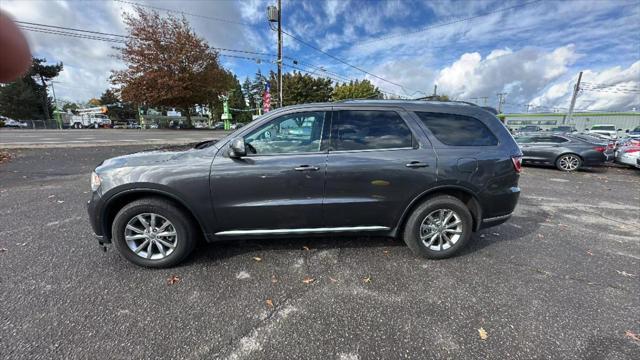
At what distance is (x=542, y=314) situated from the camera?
7.72 ft

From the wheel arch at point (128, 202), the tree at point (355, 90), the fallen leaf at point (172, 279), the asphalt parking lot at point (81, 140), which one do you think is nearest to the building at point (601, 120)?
the tree at point (355, 90)

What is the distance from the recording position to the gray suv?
2762 mm

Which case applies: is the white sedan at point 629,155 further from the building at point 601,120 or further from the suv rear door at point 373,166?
the building at point 601,120

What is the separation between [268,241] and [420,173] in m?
2.07

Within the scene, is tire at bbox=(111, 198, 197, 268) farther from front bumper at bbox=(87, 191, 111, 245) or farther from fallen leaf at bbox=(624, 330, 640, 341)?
fallen leaf at bbox=(624, 330, 640, 341)

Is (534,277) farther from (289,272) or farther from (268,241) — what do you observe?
(268,241)

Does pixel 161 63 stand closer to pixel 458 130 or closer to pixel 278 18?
pixel 278 18

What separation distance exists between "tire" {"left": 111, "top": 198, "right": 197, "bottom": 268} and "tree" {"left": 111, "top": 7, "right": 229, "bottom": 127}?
88.0ft

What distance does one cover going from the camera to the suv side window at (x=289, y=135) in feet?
9.48

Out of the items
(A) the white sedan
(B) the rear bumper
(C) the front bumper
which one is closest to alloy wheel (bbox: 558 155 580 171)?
(A) the white sedan

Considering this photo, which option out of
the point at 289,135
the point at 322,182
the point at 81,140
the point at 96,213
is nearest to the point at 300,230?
the point at 322,182

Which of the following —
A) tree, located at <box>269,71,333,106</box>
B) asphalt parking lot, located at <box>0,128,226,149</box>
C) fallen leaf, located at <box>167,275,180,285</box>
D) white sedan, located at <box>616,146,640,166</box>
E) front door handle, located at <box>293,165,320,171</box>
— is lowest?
fallen leaf, located at <box>167,275,180,285</box>

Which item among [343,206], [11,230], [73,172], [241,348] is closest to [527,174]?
[343,206]

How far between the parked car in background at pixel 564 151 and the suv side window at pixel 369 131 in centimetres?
932
